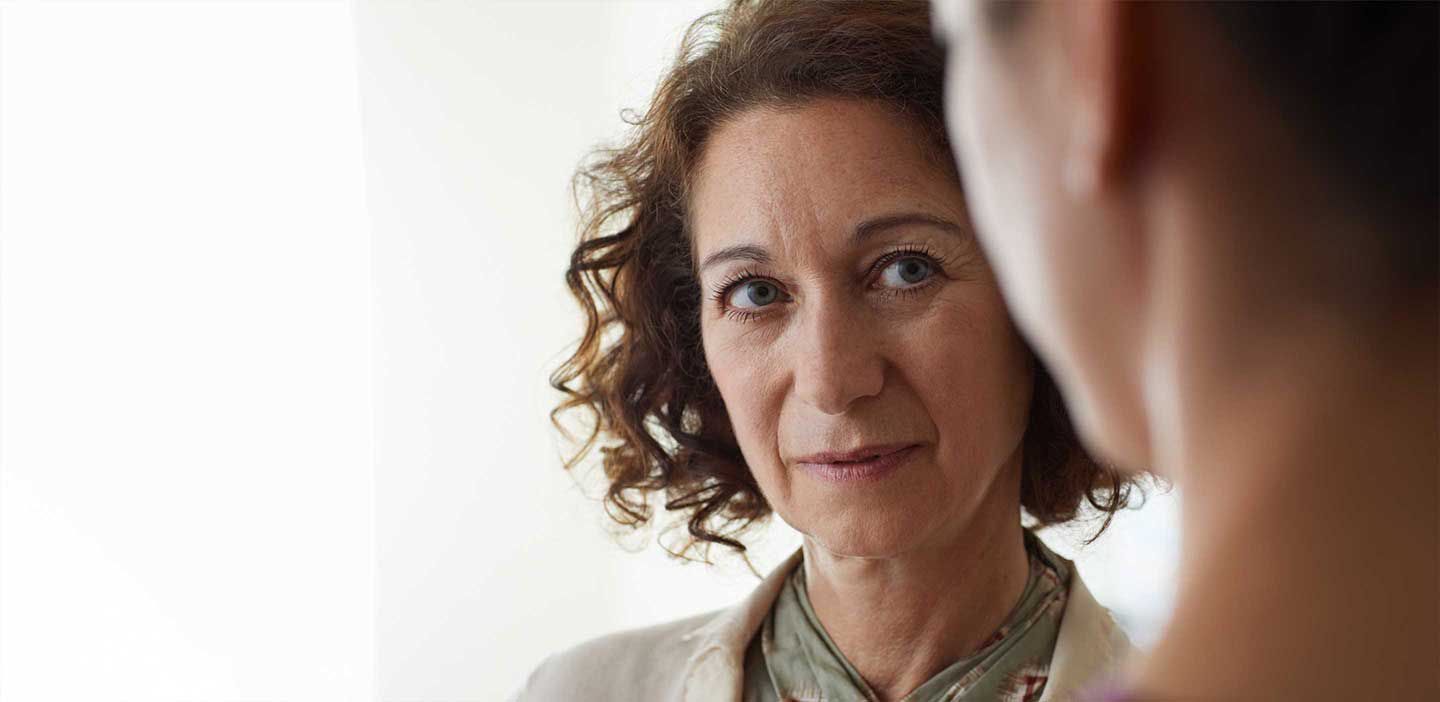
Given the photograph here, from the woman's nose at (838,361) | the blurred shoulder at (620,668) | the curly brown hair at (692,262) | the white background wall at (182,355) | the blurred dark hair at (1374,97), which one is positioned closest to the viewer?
the blurred dark hair at (1374,97)

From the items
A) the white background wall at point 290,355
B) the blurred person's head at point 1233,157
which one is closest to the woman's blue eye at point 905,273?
the white background wall at point 290,355

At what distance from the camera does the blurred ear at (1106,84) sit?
0.42m

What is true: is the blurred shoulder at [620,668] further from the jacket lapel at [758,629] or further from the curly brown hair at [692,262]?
the curly brown hair at [692,262]

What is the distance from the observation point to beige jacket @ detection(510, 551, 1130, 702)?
1290mm

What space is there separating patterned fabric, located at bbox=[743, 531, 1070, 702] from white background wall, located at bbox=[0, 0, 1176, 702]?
38 centimetres

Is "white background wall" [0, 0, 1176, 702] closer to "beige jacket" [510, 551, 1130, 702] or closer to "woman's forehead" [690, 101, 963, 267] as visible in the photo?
"beige jacket" [510, 551, 1130, 702]

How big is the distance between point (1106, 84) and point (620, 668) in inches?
48.2

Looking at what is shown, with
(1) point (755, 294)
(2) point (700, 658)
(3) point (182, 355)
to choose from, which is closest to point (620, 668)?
(2) point (700, 658)

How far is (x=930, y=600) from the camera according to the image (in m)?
1.33

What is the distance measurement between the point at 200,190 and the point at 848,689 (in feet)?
4.77

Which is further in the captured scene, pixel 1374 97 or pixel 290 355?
pixel 290 355

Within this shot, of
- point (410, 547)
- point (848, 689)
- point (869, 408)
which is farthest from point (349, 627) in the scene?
point (869, 408)

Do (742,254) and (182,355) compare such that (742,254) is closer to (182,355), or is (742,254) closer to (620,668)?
(620,668)

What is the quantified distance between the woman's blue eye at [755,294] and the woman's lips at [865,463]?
157mm
